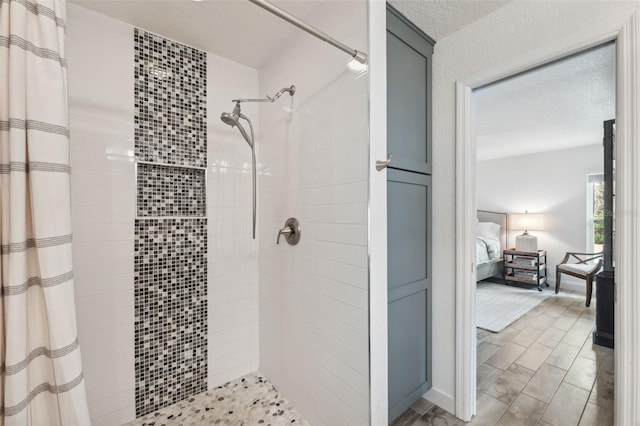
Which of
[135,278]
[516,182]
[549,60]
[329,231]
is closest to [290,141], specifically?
[329,231]

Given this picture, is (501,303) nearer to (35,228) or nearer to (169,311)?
(169,311)

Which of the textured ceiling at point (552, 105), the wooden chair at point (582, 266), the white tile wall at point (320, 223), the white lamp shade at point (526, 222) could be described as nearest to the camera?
the white tile wall at point (320, 223)

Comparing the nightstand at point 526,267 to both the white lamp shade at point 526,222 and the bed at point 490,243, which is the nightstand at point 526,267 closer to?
the bed at point 490,243

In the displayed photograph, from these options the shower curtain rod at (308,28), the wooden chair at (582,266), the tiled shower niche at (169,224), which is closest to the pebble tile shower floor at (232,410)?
the tiled shower niche at (169,224)

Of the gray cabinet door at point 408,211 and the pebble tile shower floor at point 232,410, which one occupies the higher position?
the gray cabinet door at point 408,211

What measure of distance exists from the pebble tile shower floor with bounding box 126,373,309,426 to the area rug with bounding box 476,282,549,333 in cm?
235

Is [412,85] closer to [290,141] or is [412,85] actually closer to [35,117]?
[290,141]

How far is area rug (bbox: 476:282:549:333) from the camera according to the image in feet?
9.89

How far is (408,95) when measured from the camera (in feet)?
5.12

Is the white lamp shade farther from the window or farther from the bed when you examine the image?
the window

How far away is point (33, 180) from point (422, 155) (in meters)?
1.72

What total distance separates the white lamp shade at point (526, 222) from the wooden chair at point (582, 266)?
0.68m

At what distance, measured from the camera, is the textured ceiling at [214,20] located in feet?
4.62

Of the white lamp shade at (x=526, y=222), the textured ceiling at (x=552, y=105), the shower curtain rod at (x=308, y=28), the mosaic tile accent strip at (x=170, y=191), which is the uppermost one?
the textured ceiling at (x=552, y=105)
